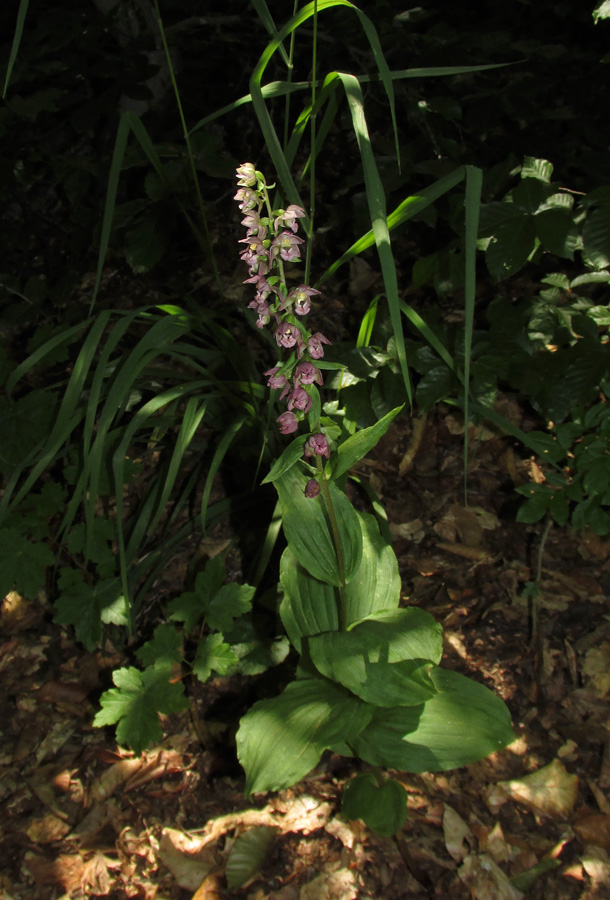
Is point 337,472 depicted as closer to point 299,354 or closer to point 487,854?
point 299,354

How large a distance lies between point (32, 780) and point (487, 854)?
120 cm

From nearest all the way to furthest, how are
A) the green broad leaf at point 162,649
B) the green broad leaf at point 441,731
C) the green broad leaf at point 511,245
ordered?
the green broad leaf at point 441,731
the green broad leaf at point 511,245
the green broad leaf at point 162,649

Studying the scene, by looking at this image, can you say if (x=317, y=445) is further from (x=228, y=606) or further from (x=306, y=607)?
(x=228, y=606)

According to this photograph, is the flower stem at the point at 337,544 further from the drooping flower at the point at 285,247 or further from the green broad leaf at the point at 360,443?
the drooping flower at the point at 285,247

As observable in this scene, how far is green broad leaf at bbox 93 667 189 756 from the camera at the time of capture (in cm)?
164

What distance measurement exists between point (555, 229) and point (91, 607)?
61.5 inches

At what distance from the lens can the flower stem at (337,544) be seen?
1.30 meters

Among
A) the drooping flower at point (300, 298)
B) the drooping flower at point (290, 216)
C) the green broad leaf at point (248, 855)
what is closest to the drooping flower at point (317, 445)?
the drooping flower at point (300, 298)

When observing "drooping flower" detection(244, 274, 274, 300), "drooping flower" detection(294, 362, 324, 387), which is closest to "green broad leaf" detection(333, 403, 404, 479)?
"drooping flower" detection(294, 362, 324, 387)

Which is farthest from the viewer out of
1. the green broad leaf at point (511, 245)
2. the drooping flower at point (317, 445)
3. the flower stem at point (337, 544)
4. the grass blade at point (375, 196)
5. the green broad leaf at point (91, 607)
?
→ the green broad leaf at point (91, 607)

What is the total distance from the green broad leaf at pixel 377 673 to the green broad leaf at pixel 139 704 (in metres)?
0.51

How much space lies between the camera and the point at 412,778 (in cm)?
171

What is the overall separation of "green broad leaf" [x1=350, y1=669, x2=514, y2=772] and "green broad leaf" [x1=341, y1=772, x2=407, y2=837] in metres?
0.13

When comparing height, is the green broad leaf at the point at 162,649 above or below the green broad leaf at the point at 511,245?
below
